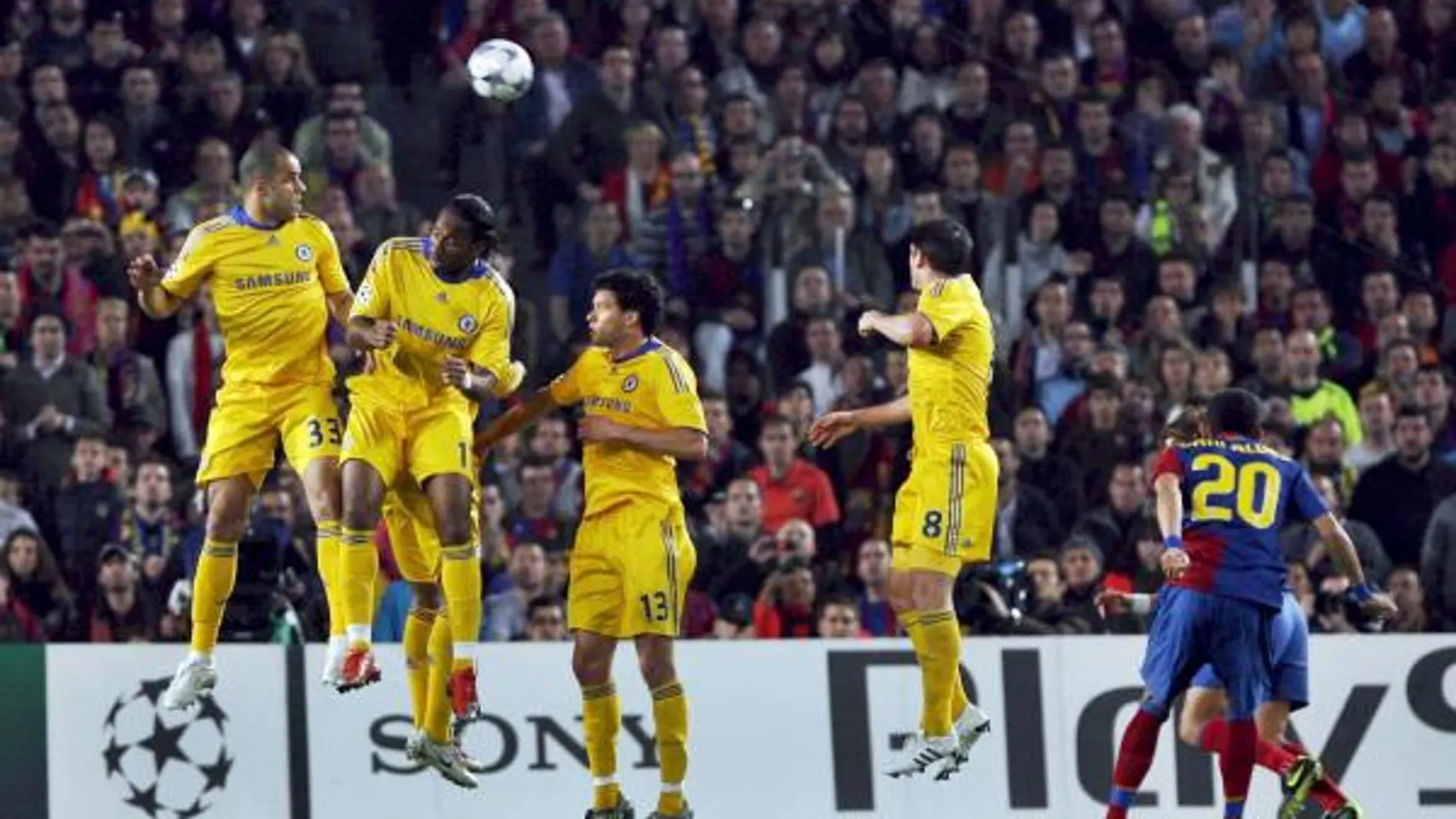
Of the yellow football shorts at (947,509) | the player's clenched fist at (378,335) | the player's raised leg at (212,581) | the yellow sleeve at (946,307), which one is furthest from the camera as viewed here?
the player's raised leg at (212,581)

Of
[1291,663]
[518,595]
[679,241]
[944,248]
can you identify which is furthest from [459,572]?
[679,241]

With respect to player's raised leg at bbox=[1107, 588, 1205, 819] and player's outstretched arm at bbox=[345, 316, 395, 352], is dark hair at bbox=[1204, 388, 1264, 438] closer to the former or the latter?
player's raised leg at bbox=[1107, 588, 1205, 819]

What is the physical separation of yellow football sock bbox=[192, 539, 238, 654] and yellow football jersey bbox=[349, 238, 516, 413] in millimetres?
1037

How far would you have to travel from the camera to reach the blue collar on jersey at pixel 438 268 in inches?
Answer: 743

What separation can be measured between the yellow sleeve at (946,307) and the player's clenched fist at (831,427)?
0.54 m

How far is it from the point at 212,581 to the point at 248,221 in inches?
63.8

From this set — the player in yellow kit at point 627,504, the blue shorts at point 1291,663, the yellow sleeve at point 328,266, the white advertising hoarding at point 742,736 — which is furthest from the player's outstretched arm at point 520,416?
the blue shorts at point 1291,663

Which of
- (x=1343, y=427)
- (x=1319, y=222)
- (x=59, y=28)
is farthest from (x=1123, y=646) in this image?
(x=59, y=28)

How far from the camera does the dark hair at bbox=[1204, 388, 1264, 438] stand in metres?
19.4

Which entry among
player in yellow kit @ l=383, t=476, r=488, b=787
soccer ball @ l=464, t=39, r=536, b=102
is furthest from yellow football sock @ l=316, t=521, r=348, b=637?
soccer ball @ l=464, t=39, r=536, b=102

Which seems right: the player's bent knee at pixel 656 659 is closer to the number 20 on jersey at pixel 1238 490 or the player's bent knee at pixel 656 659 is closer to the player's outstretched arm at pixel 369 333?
the player's outstretched arm at pixel 369 333

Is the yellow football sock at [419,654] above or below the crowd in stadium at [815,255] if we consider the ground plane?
below

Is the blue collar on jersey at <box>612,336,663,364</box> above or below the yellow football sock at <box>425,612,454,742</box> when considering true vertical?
above

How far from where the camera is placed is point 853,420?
18.8 meters
